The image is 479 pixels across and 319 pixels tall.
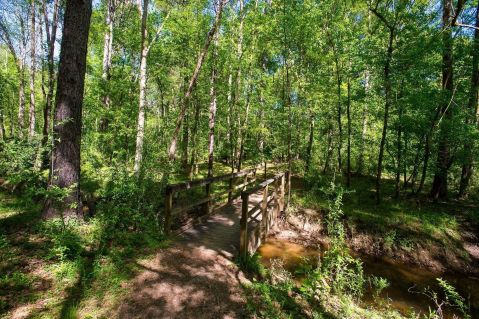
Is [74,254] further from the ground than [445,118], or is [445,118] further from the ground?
[445,118]

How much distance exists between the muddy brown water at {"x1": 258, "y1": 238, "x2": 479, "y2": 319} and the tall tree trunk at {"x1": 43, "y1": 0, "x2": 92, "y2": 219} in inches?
191

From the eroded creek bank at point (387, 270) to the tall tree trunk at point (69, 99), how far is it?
4.88m

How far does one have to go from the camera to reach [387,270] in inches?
286

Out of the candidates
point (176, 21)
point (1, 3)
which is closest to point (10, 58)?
point (1, 3)

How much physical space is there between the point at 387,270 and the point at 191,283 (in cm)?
595

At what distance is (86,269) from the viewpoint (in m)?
4.02

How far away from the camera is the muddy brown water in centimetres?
579

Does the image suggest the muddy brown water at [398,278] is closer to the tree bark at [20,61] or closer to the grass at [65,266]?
the grass at [65,266]

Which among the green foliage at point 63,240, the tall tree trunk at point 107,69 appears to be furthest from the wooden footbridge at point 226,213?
the tall tree trunk at point 107,69

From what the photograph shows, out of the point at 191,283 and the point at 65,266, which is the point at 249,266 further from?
the point at 65,266

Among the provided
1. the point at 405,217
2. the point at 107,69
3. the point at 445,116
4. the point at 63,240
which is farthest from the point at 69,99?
the point at 445,116

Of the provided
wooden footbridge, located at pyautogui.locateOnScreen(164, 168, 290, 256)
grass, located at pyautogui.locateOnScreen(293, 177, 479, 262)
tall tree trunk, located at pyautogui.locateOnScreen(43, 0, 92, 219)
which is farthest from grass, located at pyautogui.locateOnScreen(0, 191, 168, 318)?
grass, located at pyautogui.locateOnScreen(293, 177, 479, 262)

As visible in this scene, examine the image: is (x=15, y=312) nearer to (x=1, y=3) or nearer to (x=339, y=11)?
(x=339, y=11)

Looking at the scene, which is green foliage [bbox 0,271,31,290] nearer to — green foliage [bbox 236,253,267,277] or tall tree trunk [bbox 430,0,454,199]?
green foliage [bbox 236,253,267,277]
